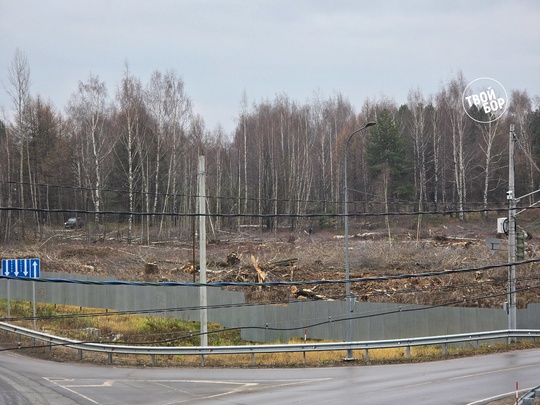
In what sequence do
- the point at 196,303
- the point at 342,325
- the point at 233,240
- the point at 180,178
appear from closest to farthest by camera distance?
1. the point at 342,325
2. the point at 196,303
3. the point at 233,240
4. the point at 180,178

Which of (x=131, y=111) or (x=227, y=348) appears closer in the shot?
(x=227, y=348)

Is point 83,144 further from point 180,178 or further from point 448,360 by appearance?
point 448,360

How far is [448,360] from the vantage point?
26.2m

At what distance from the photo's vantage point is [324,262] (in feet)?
156

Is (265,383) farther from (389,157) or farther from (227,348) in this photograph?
(389,157)

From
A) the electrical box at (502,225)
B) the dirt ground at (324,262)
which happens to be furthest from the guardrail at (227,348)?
the dirt ground at (324,262)

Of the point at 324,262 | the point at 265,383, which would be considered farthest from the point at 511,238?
the point at 324,262

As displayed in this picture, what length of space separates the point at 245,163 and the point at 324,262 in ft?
82.7

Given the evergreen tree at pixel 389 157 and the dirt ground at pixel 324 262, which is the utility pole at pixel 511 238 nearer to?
the dirt ground at pixel 324 262

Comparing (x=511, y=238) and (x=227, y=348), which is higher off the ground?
(x=511, y=238)

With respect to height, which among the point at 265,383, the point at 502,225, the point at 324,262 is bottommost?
the point at 265,383

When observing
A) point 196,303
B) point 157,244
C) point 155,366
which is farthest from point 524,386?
point 157,244

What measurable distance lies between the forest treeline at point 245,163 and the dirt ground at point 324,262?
188 inches

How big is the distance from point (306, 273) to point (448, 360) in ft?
57.3
